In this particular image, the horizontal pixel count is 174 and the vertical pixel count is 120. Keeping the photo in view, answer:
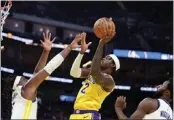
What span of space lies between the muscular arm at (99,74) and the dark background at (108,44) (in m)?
13.5

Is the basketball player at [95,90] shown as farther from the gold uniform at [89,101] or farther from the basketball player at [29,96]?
the basketball player at [29,96]

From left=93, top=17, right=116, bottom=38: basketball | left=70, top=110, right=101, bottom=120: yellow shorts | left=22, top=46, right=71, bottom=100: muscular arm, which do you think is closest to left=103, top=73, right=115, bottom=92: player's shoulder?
left=70, top=110, right=101, bottom=120: yellow shorts

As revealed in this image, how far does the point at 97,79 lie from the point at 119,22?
19.0 meters

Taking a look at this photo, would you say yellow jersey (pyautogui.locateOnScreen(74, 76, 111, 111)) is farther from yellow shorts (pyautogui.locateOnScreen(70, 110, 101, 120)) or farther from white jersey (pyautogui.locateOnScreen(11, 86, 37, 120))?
white jersey (pyautogui.locateOnScreen(11, 86, 37, 120))

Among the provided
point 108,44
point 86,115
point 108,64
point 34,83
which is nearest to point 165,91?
point 108,64

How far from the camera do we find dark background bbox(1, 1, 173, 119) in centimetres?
1978

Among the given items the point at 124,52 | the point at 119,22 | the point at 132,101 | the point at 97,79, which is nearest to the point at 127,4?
the point at 119,22

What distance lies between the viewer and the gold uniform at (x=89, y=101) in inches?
177

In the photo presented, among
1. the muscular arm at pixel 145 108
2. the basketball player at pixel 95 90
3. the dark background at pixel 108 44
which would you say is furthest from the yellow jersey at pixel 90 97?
the dark background at pixel 108 44

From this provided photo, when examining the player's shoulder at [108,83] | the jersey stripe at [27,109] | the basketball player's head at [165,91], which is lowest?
the jersey stripe at [27,109]

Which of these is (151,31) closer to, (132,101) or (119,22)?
(119,22)

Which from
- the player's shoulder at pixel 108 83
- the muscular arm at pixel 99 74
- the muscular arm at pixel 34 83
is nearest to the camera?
the muscular arm at pixel 34 83

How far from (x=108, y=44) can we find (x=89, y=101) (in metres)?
16.0

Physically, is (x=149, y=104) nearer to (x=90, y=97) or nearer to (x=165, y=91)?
(x=165, y=91)
